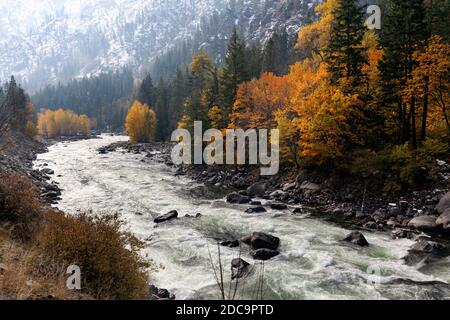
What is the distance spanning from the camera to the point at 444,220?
23.9m

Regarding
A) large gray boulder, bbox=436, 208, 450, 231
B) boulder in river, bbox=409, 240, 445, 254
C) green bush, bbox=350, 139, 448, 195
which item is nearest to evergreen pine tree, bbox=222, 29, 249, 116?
green bush, bbox=350, 139, 448, 195

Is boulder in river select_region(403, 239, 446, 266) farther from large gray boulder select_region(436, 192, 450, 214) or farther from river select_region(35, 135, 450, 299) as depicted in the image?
large gray boulder select_region(436, 192, 450, 214)

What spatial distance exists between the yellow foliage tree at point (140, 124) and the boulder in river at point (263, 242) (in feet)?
256

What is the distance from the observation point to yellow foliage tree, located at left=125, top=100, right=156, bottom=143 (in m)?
95.2

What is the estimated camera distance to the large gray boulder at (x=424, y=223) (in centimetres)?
2403

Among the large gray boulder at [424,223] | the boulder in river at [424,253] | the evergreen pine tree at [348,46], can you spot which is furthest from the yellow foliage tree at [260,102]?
the boulder in river at [424,253]

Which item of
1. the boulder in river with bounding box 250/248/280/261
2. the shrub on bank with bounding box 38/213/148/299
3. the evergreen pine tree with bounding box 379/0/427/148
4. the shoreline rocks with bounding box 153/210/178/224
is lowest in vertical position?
the shoreline rocks with bounding box 153/210/178/224

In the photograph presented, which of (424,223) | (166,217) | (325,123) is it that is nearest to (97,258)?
(166,217)

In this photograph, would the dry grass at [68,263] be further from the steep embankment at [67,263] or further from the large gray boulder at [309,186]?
the large gray boulder at [309,186]

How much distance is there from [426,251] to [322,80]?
23.9 metres

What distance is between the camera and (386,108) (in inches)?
1442

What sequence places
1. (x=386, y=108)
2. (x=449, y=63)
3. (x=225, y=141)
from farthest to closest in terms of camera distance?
(x=225, y=141), (x=386, y=108), (x=449, y=63)
